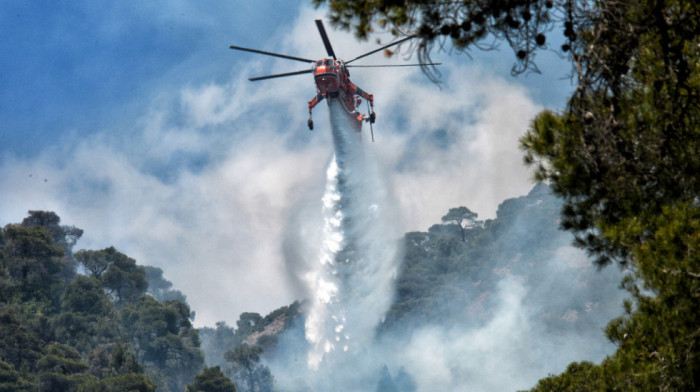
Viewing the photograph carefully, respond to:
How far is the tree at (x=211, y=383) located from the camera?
76875mm

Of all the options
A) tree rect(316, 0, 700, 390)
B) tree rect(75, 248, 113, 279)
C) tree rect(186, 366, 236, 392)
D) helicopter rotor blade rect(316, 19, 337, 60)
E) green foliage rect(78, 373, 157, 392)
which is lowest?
tree rect(316, 0, 700, 390)

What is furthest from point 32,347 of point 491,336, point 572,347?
point 572,347

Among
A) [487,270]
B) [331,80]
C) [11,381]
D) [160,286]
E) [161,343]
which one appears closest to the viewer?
[331,80]

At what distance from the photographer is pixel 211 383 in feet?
253

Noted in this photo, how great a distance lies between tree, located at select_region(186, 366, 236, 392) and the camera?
76.9 m

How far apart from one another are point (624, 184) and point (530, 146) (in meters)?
1.76

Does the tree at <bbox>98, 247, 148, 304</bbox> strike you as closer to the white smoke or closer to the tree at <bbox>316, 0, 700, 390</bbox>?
the white smoke

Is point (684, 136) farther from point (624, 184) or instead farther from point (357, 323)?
point (357, 323)

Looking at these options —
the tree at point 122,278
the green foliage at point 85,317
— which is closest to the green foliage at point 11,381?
the green foliage at point 85,317

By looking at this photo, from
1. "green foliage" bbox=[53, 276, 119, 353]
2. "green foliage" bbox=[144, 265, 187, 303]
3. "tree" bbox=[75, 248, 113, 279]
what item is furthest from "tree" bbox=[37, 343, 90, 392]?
"green foliage" bbox=[144, 265, 187, 303]

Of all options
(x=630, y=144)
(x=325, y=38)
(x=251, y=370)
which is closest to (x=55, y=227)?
(x=251, y=370)

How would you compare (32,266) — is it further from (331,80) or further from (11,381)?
(331,80)

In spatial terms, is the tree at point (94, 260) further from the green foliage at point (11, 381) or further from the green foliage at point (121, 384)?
the green foliage at point (121, 384)

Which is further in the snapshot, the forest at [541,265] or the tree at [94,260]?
the tree at [94,260]
